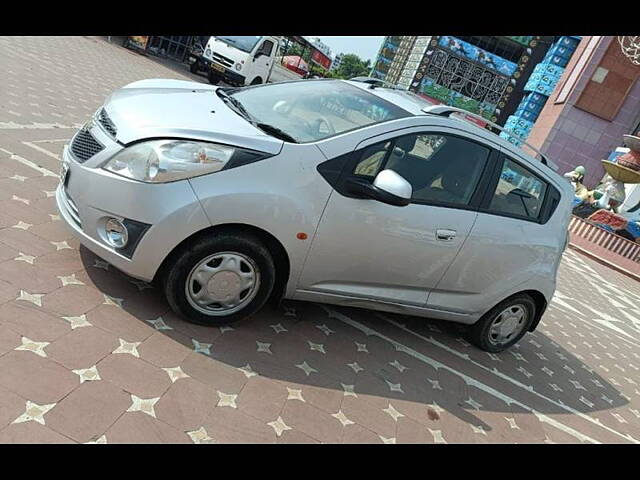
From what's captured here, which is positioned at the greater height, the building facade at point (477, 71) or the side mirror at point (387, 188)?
the building facade at point (477, 71)

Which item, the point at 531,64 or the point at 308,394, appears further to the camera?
the point at 531,64

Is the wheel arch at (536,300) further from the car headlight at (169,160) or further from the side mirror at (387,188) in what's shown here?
the car headlight at (169,160)

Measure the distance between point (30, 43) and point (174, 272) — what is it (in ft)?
36.4

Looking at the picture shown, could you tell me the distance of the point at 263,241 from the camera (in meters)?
3.04

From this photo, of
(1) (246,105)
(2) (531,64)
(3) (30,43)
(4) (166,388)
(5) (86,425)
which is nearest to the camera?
(5) (86,425)

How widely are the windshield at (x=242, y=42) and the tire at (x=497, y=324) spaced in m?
14.4

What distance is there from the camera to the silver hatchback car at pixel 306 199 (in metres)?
2.78

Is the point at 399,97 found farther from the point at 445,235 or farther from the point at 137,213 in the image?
the point at 137,213

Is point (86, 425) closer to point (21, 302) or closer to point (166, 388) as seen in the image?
point (166, 388)

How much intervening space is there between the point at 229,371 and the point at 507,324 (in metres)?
2.86

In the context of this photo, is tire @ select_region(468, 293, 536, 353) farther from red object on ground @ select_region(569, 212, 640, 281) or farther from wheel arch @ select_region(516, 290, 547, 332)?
red object on ground @ select_region(569, 212, 640, 281)

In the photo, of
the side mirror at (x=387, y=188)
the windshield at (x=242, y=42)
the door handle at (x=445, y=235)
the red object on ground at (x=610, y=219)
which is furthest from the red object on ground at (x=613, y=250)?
the side mirror at (x=387, y=188)

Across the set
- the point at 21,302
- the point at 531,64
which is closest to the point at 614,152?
the point at 531,64

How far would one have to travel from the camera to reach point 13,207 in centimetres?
365
